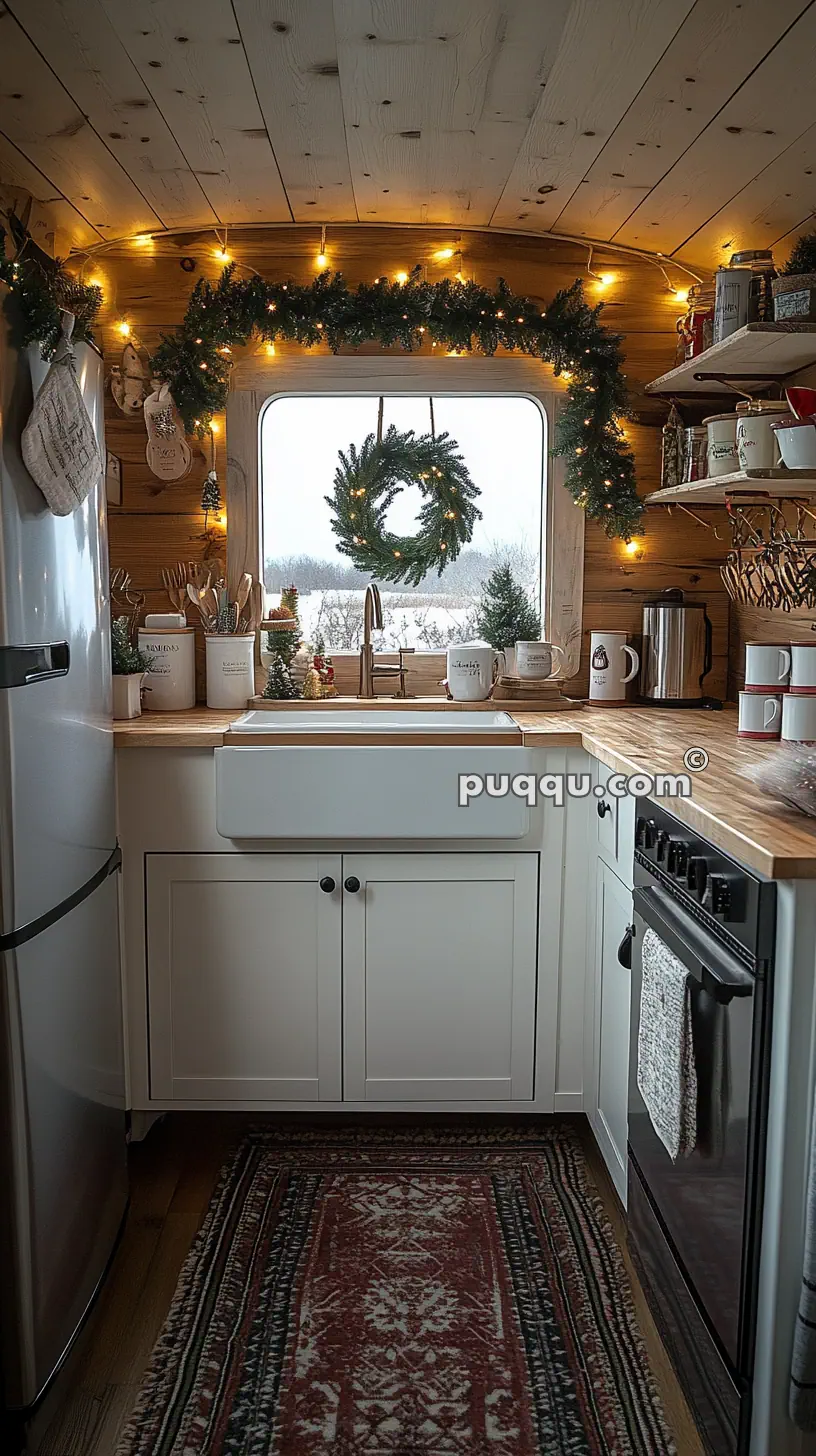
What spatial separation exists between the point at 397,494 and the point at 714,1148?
2072 mm

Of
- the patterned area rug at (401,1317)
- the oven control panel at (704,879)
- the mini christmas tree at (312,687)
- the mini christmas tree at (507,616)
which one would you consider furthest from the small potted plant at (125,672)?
the oven control panel at (704,879)

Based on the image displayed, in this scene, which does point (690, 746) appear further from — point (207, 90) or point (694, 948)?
point (207, 90)

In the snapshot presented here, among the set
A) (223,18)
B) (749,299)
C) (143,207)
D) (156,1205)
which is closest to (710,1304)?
(156,1205)

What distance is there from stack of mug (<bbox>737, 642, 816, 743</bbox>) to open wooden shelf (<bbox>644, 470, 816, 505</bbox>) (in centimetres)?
33

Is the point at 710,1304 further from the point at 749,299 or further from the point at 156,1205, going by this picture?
the point at 749,299

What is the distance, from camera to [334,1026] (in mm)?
2525

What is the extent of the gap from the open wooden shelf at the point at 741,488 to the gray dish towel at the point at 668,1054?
94 cm

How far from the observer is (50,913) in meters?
1.73

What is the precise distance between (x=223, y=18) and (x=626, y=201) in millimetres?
1154

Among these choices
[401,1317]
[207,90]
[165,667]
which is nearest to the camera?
[401,1317]

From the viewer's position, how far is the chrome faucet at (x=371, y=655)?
118 inches

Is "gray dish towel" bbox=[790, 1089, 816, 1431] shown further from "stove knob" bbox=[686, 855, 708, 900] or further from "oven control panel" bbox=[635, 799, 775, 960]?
"stove knob" bbox=[686, 855, 708, 900]
